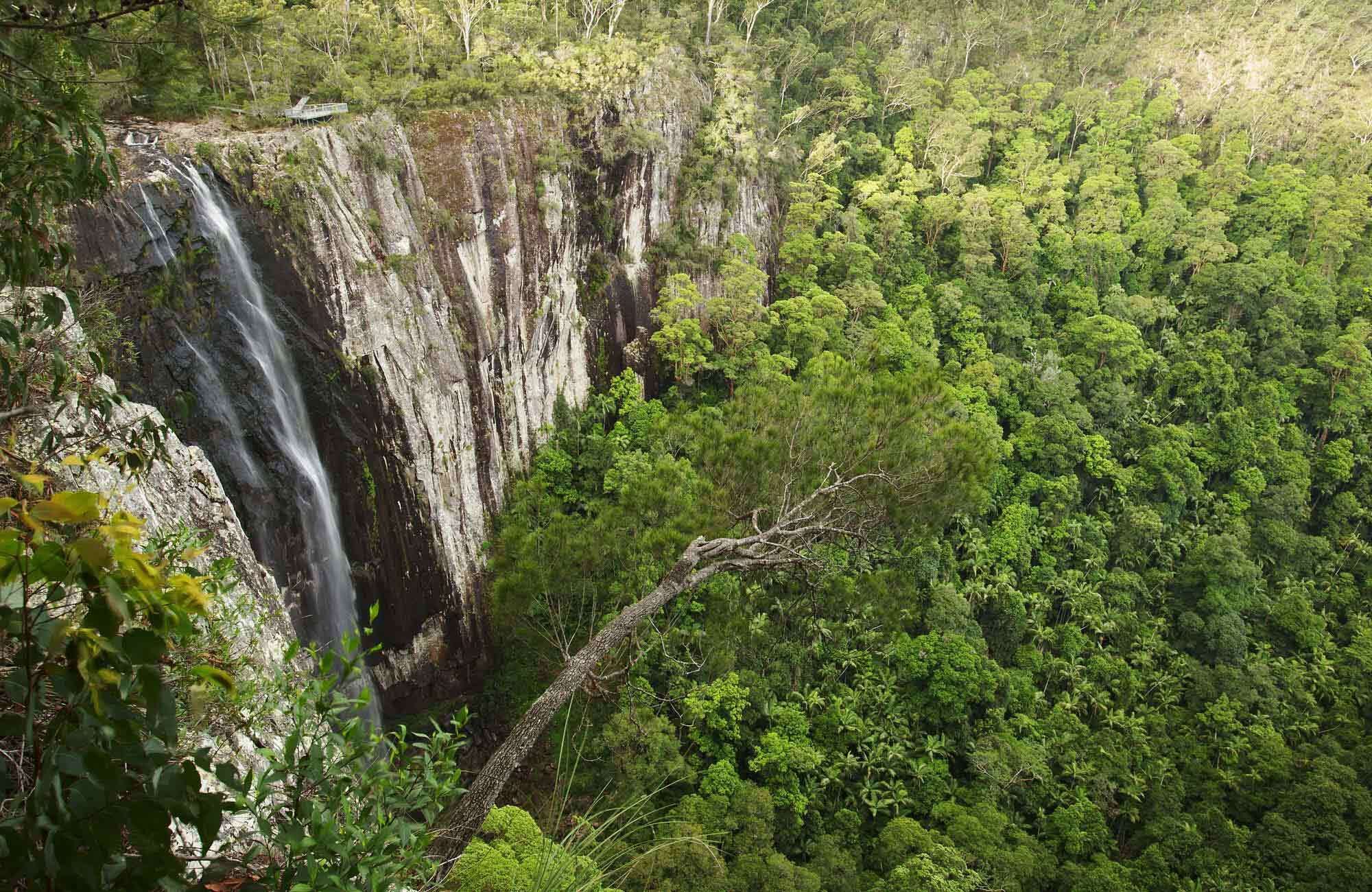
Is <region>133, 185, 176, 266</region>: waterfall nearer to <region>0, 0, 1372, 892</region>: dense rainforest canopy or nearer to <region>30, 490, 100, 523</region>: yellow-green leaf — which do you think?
<region>0, 0, 1372, 892</region>: dense rainforest canopy

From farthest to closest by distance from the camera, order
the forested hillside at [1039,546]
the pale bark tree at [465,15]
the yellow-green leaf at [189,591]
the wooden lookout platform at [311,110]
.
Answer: the pale bark tree at [465,15] < the forested hillside at [1039,546] < the wooden lookout platform at [311,110] < the yellow-green leaf at [189,591]

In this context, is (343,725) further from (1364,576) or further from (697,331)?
(1364,576)

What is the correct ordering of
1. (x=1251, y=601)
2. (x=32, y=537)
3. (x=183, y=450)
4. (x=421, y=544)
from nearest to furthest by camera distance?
(x=32, y=537), (x=183, y=450), (x=421, y=544), (x=1251, y=601)

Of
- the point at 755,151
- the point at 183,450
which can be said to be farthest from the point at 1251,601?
the point at 183,450

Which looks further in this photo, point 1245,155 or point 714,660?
point 1245,155

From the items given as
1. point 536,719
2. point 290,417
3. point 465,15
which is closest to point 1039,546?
point 536,719

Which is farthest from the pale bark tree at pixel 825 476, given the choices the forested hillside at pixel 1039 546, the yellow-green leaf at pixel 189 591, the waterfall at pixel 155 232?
the waterfall at pixel 155 232

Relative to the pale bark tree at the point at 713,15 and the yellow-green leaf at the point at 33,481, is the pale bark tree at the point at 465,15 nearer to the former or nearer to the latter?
the pale bark tree at the point at 713,15
